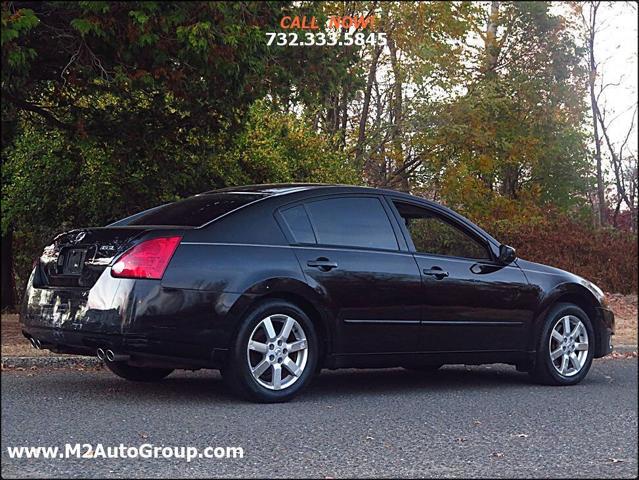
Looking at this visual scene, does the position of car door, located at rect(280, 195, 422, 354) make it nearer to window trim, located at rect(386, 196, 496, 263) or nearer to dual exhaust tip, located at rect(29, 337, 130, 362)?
window trim, located at rect(386, 196, 496, 263)

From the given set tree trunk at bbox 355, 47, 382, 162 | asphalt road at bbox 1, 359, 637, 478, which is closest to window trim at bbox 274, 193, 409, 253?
asphalt road at bbox 1, 359, 637, 478

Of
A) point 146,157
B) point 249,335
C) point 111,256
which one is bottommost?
point 249,335

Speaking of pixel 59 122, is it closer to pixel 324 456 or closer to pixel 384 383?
pixel 384 383

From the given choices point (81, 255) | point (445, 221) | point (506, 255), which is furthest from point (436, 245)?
point (81, 255)

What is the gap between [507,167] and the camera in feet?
115

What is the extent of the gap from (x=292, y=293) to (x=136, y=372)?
1.70 metres

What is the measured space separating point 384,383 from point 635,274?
49.8 feet

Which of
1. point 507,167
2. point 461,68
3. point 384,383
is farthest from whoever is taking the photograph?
point 507,167

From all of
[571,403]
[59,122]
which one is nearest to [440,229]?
[571,403]

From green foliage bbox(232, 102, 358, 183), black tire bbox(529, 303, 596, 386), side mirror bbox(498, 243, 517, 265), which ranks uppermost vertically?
green foliage bbox(232, 102, 358, 183)

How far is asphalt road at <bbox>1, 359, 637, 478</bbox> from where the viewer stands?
515 centimetres

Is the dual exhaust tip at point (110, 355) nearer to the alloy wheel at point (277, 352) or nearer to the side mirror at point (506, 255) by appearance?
the alloy wheel at point (277, 352)

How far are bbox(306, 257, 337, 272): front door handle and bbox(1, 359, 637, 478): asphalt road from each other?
98 cm

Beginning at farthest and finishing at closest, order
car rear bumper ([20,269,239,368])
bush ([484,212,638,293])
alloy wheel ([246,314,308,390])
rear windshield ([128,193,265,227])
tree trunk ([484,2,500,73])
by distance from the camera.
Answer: tree trunk ([484,2,500,73]) → bush ([484,212,638,293]) → rear windshield ([128,193,265,227]) → alloy wheel ([246,314,308,390]) → car rear bumper ([20,269,239,368])
